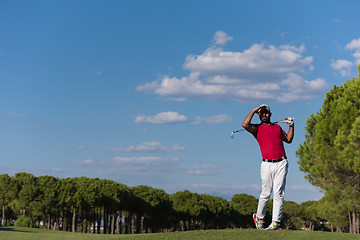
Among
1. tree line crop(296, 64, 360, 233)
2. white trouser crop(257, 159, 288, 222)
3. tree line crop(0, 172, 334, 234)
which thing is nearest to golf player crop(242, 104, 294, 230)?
white trouser crop(257, 159, 288, 222)

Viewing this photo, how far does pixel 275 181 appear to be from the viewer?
1358 cm

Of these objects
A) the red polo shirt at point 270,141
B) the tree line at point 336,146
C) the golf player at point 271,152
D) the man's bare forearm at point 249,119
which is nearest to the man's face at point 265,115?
the golf player at point 271,152

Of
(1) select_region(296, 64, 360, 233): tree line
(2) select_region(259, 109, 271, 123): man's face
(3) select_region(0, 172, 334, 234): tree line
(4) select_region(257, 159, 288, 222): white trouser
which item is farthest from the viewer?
(3) select_region(0, 172, 334, 234): tree line

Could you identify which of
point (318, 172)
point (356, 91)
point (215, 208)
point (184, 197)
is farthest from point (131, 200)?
point (356, 91)

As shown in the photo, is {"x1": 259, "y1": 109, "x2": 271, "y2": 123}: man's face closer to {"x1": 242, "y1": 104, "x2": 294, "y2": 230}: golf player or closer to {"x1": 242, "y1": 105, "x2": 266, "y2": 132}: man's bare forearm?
{"x1": 242, "y1": 104, "x2": 294, "y2": 230}: golf player

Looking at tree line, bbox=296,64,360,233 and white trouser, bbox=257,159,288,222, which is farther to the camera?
tree line, bbox=296,64,360,233

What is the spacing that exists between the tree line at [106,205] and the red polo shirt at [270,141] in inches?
2332

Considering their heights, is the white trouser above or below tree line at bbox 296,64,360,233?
below

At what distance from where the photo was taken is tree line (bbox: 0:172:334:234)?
230 feet

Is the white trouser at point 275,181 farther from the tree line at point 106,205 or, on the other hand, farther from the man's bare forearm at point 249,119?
the tree line at point 106,205

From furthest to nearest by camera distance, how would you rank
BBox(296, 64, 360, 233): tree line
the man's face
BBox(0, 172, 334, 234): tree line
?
BBox(0, 172, 334, 234): tree line
BBox(296, 64, 360, 233): tree line
the man's face

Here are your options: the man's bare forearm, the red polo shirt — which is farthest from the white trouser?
the man's bare forearm

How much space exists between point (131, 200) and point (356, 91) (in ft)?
171

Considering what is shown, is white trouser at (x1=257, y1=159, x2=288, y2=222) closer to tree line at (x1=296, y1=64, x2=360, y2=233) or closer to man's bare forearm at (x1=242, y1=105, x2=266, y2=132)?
man's bare forearm at (x1=242, y1=105, x2=266, y2=132)
